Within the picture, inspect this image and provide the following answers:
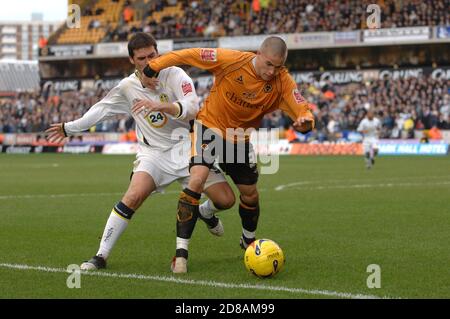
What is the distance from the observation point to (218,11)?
2192 inches

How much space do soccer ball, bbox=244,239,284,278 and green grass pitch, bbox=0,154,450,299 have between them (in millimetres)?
87

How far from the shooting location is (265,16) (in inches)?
2100

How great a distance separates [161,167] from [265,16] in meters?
45.3

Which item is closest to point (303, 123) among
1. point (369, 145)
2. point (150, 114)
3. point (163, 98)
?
point (163, 98)

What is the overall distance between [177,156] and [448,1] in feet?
137

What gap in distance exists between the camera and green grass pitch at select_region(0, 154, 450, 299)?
24.3ft

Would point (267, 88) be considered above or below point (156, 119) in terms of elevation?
above

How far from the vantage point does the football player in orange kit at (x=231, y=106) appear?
335 inches

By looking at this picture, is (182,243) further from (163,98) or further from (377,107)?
(377,107)

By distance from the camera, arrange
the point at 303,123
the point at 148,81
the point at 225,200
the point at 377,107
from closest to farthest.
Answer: the point at 303,123, the point at 148,81, the point at 225,200, the point at 377,107

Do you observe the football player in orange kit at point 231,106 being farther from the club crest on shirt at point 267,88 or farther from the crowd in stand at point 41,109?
the crowd in stand at point 41,109

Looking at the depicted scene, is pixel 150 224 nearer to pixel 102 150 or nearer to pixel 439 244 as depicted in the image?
pixel 439 244

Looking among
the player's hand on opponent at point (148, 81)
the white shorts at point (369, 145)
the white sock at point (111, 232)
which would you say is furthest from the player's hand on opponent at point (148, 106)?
the white shorts at point (369, 145)

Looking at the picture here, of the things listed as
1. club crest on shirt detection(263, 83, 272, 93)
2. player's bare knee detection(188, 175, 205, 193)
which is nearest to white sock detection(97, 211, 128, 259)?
player's bare knee detection(188, 175, 205, 193)
